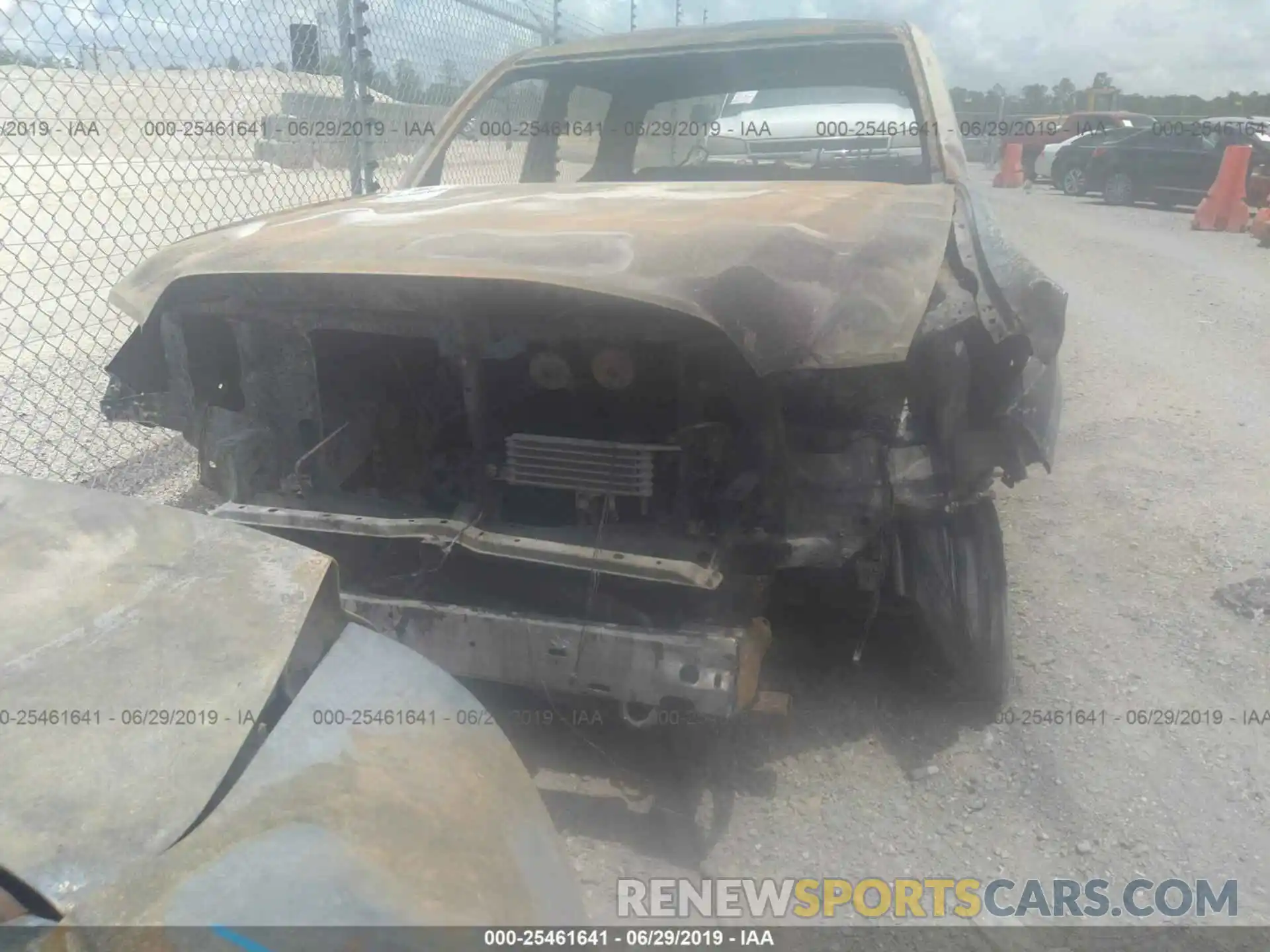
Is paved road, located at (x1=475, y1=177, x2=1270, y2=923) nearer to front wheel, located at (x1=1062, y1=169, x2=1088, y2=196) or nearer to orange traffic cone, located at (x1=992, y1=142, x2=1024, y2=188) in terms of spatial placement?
front wheel, located at (x1=1062, y1=169, x2=1088, y2=196)

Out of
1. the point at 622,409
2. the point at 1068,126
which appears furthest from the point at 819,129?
the point at 1068,126

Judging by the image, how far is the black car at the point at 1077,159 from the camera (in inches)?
644

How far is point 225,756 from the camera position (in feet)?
3.40

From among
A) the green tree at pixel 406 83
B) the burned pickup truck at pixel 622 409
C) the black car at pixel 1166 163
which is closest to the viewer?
the burned pickup truck at pixel 622 409

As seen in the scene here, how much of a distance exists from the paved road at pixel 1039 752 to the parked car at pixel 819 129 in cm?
149

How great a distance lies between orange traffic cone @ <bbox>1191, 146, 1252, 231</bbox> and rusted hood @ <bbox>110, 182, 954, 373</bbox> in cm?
1218

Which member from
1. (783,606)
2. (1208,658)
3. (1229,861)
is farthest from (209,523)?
(1208,658)

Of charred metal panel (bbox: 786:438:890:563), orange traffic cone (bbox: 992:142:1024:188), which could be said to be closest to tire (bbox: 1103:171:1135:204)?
orange traffic cone (bbox: 992:142:1024:188)

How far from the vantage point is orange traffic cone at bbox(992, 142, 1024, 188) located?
68.1 ft

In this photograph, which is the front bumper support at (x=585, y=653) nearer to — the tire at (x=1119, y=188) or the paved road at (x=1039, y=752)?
A: the paved road at (x=1039, y=752)

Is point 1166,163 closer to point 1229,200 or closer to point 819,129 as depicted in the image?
point 1229,200

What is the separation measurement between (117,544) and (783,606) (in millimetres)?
2004

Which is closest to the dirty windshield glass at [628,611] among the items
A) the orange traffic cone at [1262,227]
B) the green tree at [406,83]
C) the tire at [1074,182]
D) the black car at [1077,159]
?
the green tree at [406,83]

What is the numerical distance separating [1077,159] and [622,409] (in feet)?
59.4
